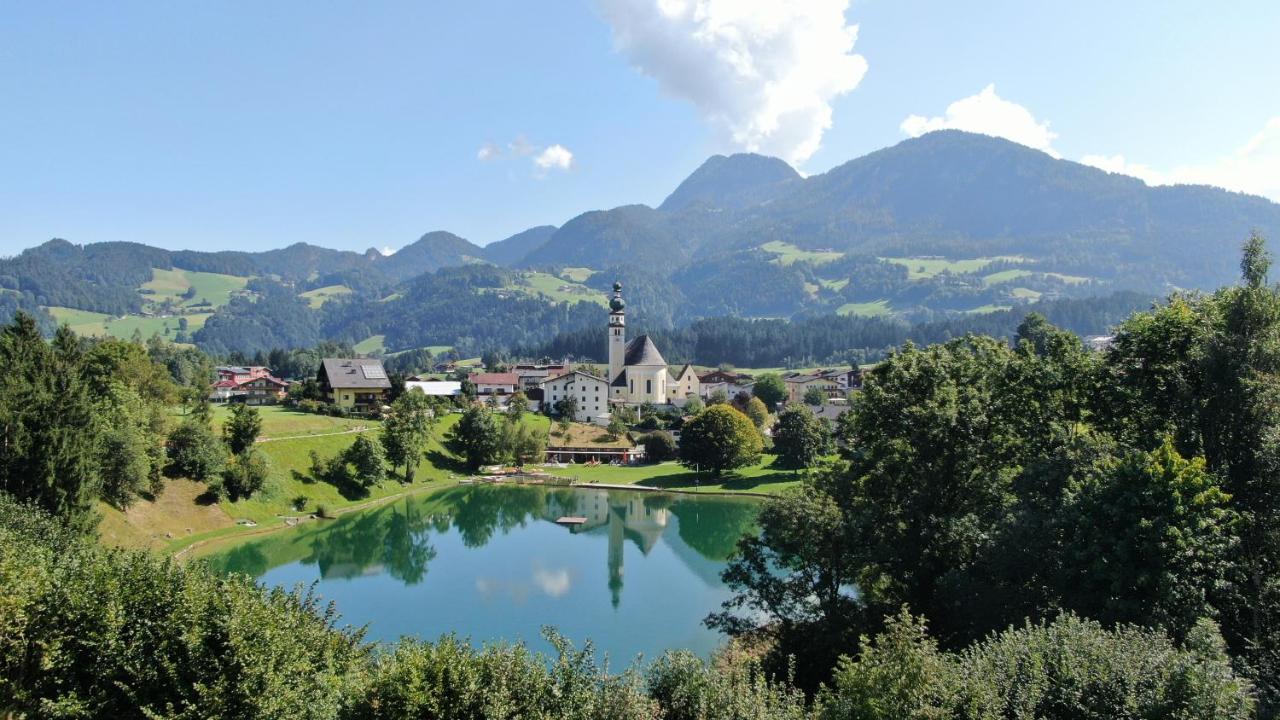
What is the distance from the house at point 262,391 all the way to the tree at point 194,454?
35.1 meters

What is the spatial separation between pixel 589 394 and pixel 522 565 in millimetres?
52404

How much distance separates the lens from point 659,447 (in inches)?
2837

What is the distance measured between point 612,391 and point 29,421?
70.1 m

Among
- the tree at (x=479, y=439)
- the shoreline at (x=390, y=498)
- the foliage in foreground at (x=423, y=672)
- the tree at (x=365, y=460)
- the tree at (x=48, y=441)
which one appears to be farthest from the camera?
the tree at (x=479, y=439)

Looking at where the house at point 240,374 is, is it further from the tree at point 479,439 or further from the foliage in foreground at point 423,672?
the foliage in foreground at point 423,672

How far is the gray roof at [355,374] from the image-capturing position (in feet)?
238

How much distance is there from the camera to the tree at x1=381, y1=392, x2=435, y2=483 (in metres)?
57.1

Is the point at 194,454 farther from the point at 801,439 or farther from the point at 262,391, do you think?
the point at 262,391

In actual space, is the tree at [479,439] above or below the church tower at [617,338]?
below

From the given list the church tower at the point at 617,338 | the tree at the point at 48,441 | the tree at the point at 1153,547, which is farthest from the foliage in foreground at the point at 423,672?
the church tower at the point at 617,338

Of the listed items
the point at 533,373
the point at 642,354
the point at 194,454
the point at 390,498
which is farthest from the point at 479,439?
the point at 533,373

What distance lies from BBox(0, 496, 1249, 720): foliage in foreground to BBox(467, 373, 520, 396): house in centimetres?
9578

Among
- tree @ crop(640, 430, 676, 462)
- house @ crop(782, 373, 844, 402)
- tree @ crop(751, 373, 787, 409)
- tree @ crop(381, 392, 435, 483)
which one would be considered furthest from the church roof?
tree @ crop(381, 392, 435, 483)

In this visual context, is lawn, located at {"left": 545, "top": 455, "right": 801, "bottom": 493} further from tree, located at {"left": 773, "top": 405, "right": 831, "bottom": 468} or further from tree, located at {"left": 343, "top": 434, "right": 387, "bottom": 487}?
tree, located at {"left": 343, "top": 434, "right": 387, "bottom": 487}
